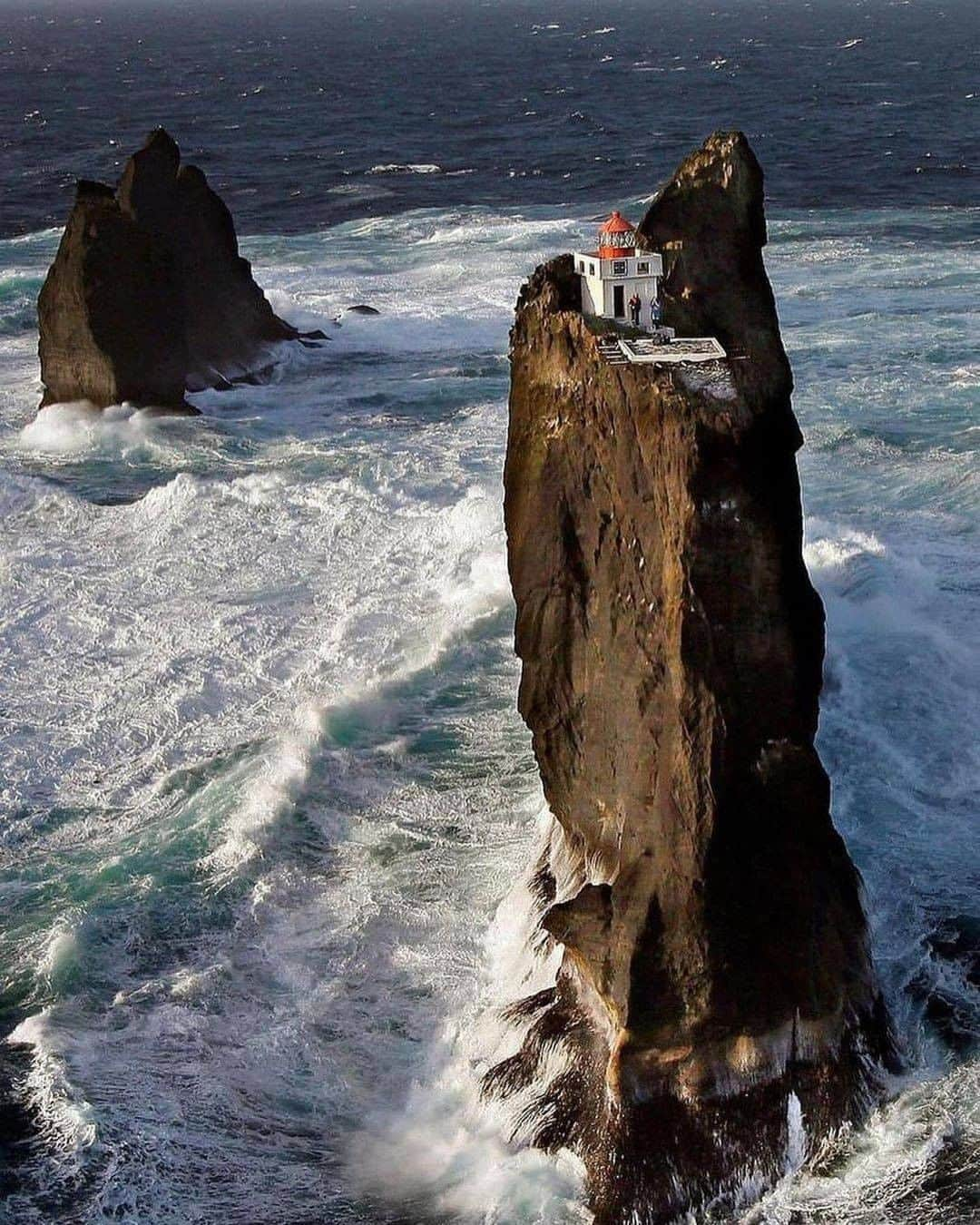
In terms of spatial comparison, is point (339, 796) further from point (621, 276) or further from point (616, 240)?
point (616, 240)

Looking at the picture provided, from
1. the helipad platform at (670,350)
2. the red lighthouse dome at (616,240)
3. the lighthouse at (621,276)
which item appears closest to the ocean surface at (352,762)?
the lighthouse at (621,276)

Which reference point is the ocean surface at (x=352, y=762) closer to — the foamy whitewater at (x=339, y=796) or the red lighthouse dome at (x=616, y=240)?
the foamy whitewater at (x=339, y=796)

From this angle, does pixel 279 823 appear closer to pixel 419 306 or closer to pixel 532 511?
pixel 532 511

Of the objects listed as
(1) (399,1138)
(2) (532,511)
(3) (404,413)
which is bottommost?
(1) (399,1138)

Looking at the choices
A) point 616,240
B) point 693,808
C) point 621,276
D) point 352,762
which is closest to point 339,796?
point 352,762

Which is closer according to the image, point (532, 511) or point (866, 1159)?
point (866, 1159)

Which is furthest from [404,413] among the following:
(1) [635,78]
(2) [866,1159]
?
(1) [635,78]
